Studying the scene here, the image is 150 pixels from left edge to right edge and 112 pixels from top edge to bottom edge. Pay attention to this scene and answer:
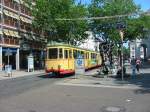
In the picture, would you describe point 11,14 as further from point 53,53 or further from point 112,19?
point 53,53

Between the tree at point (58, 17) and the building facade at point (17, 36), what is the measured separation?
11.4 ft

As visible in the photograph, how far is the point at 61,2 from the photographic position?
67688mm

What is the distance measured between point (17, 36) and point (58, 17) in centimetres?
983

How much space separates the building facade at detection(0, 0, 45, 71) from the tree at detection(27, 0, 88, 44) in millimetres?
3476

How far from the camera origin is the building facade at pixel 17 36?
218 feet

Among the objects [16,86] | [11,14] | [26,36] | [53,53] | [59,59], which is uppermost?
[11,14]

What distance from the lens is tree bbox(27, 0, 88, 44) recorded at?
67.3 metres

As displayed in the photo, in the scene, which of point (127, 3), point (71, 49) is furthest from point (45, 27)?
point (71, 49)

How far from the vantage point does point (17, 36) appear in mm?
72438

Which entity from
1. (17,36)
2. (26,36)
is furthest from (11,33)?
(26,36)

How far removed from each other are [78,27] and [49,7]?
587 cm

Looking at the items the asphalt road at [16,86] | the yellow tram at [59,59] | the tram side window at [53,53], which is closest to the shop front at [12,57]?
the yellow tram at [59,59]

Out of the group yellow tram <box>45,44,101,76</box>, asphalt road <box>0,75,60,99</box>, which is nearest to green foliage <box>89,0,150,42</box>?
yellow tram <box>45,44,101,76</box>

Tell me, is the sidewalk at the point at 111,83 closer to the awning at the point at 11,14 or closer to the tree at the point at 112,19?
the awning at the point at 11,14
